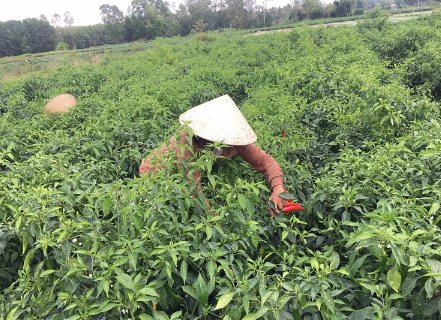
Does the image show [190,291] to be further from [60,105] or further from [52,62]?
[52,62]

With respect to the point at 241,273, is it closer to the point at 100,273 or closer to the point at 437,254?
the point at 100,273

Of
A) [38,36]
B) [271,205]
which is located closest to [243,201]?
[271,205]

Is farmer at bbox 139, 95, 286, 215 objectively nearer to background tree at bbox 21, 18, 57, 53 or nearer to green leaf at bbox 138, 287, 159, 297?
green leaf at bbox 138, 287, 159, 297

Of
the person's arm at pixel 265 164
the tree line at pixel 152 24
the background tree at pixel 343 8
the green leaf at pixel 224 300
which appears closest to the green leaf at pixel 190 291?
the green leaf at pixel 224 300

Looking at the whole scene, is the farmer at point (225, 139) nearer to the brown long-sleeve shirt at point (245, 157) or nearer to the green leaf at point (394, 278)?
the brown long-sleeve shirt at point (245, 157)

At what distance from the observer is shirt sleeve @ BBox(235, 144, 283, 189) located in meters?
2.43

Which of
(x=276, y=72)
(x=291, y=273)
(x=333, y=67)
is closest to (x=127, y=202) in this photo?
(x=291, y=273)

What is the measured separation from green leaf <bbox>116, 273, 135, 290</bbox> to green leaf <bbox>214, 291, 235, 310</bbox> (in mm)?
352

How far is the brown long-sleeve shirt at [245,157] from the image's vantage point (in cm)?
227

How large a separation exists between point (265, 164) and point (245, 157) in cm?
15

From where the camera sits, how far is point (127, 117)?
13.2 ft

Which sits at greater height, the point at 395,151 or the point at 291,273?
the point at 395,151

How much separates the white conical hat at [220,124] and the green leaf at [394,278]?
3.88 feet

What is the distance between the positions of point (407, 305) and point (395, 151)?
3.80 feet
